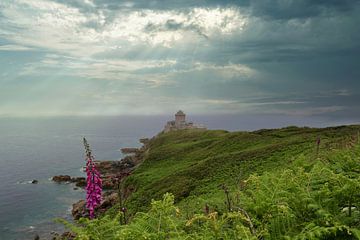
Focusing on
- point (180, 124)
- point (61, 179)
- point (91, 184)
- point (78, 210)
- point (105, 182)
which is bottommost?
point (61, 179)

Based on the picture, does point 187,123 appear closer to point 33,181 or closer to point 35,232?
point 33,181

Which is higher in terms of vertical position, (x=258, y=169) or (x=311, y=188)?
(x=311, y=188)

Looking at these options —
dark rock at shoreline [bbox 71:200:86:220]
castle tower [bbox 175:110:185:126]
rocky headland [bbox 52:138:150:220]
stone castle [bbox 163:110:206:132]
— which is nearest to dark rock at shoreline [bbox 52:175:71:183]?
rocky headland [bbox 52:138:150:220]

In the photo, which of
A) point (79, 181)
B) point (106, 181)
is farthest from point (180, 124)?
point (106, 181)

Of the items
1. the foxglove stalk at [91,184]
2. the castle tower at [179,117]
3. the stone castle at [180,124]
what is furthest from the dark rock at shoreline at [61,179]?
the foxglove stalk at [91,184]

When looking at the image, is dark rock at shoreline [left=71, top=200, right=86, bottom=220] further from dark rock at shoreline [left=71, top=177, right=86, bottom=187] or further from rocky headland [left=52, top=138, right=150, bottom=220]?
dark rock at shoreline [left=71, top=177, right=86, bottom=187]

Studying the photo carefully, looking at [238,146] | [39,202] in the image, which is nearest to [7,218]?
[39,202]

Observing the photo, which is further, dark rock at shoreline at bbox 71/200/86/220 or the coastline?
the coastline

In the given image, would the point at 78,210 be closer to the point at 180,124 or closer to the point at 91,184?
the point at 91,184

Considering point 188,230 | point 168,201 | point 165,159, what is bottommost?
point 165,159

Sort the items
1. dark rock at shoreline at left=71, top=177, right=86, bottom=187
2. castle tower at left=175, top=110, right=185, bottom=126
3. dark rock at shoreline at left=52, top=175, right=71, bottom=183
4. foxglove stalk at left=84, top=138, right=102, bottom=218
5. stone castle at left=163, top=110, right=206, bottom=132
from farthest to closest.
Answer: castle tower at left=175, top=110, right=185, bottom=126 → stone castle at left=163, top=110, right=206, bottom=132 → dark rock at shoreline at left=52, top=175, right=71, bottom=183 → dark rock at shoreline at left=71, top=177, right=86, bottom=187 → foxglove stalk at left=84, top=138, right=102, bottom=218

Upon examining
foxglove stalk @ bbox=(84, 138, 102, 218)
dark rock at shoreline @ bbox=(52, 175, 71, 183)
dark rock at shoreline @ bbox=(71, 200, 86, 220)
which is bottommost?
dark rock at shoreline @ bbox=(52, 175, 71, 183)

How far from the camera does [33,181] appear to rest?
73.7 metres

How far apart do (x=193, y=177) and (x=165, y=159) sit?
27.0 m
